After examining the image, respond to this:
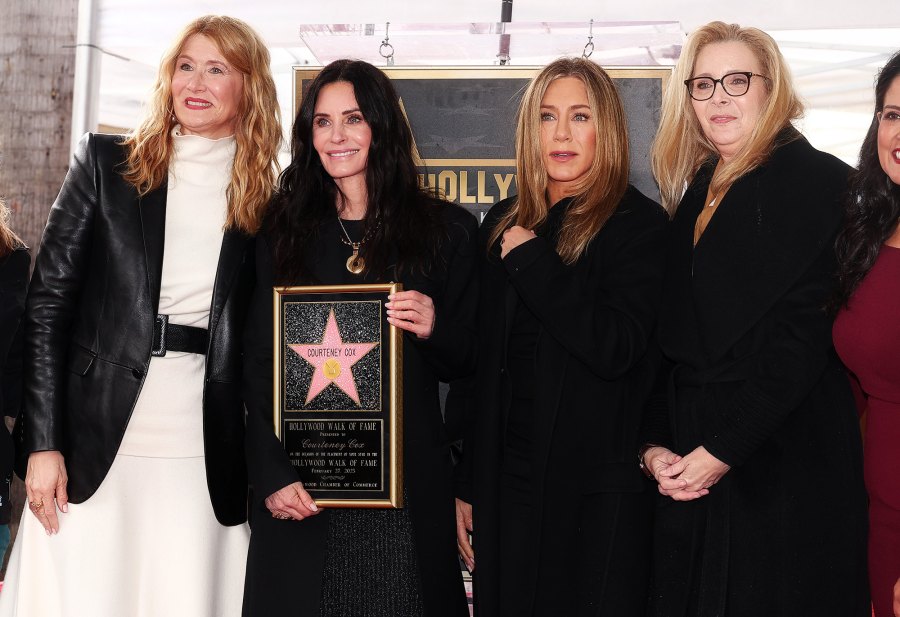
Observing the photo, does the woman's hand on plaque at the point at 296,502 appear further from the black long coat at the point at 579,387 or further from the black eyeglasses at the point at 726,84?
the black eyeglasses at the point at 726,84

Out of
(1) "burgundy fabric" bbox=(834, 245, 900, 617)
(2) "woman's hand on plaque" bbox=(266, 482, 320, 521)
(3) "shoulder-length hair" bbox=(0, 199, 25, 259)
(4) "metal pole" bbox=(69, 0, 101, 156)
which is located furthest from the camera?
(4) "metal pole" bbox=(69, 0, 101, 156)

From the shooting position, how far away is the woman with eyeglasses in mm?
2506

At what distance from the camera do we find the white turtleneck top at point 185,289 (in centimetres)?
304

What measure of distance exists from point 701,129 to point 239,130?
5.05ft

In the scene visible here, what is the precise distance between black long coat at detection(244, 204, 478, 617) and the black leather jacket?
0.39 feet

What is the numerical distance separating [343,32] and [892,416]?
97.4 inches

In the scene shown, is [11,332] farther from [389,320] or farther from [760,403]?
[760,403]

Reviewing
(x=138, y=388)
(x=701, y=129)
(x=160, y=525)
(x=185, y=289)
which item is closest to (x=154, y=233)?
(x=185, y=289)

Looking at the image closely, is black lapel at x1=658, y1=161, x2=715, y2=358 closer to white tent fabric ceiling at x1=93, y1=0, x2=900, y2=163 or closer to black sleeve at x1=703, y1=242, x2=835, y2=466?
black sleeve at x1=703, y1=242, x2=835, y2=466

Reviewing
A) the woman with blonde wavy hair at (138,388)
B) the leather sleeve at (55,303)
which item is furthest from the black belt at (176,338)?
the leather sleeve at (55,303)

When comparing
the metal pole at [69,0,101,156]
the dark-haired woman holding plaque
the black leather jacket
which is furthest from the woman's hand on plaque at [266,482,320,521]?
the metal pole at [69,0,101,156]

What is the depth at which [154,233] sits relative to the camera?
3070 millimetres

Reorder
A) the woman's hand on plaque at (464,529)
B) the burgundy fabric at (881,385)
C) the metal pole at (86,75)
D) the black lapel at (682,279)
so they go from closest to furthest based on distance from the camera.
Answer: the burgundy fabric at (881,385) < the black lapel at (682,279) < the woman's hand on plaque at (464,529) < the metal pole at (86,75)

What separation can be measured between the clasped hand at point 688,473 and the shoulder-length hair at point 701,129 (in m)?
0.78
